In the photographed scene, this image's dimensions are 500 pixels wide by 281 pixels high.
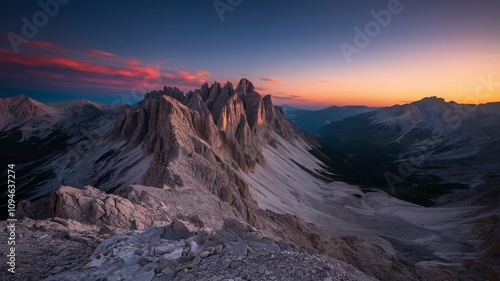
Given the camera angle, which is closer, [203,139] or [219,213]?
[219,213]

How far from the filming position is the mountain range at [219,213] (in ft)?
37.7

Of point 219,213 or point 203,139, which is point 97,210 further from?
point 203,139

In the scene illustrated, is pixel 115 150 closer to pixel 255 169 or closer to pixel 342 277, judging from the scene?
pixel 255 169

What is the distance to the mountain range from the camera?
11.5 m

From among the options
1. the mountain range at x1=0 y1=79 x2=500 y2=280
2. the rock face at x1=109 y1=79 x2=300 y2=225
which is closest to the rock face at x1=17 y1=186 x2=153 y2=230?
the mountain range at x1=0 y1=79 x2=500 y2=280

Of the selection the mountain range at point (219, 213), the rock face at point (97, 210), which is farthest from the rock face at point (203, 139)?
the rock face at point (97, 210)

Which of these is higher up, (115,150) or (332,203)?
(115,150)

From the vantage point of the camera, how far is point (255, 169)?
288 ft

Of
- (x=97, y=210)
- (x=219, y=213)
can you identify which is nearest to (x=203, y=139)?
(x=219, y=213)

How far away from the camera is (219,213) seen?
2984 centimetres

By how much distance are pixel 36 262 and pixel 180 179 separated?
24.1 m

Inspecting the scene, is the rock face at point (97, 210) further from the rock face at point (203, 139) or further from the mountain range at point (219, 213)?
the rock face at point (203, 139)

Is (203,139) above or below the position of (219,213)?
above

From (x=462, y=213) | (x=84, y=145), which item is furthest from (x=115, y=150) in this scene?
(x=462, y=213)
